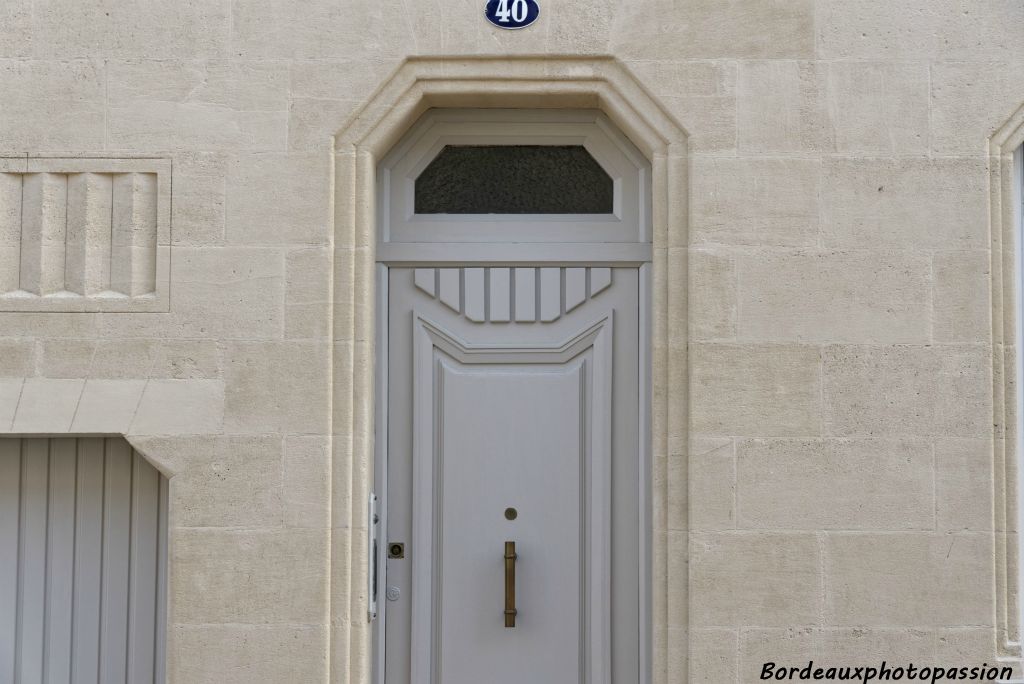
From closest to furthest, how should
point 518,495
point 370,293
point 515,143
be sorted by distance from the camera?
1. point 370,293
2. point 518,495
3. point 515,143

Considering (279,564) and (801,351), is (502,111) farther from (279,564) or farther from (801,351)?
(279,564)

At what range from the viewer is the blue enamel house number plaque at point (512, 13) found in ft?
13.5

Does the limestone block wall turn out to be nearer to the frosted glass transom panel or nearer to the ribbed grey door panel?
the ribbed grey door panel

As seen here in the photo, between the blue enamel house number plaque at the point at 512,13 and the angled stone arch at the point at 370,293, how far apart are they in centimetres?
13

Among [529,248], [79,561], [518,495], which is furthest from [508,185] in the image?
[79,561]

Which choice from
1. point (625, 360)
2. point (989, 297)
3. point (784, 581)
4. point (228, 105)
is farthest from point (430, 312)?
point (989, 297)

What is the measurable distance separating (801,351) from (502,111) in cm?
146

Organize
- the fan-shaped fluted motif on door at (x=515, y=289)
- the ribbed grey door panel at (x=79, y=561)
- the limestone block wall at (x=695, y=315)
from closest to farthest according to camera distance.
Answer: the limestone block wall at (x=695, y=315) < the ribbed grey door panel at (x=79, y=561) < the fan-shaped fluted motif on door at (x=515, y=289)

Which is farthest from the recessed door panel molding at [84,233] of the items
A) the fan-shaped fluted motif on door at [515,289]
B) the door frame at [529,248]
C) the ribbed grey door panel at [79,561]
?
the fan-shaped fluted motif on door at [515,289]

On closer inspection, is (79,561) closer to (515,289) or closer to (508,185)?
(515,289)

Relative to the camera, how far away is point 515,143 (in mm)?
4410

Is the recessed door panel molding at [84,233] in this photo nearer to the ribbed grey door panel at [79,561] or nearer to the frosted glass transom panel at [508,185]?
Answer: the ribbed grey door panel at [79,561]

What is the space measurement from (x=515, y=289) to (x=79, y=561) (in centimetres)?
194

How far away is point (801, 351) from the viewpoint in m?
4.03
